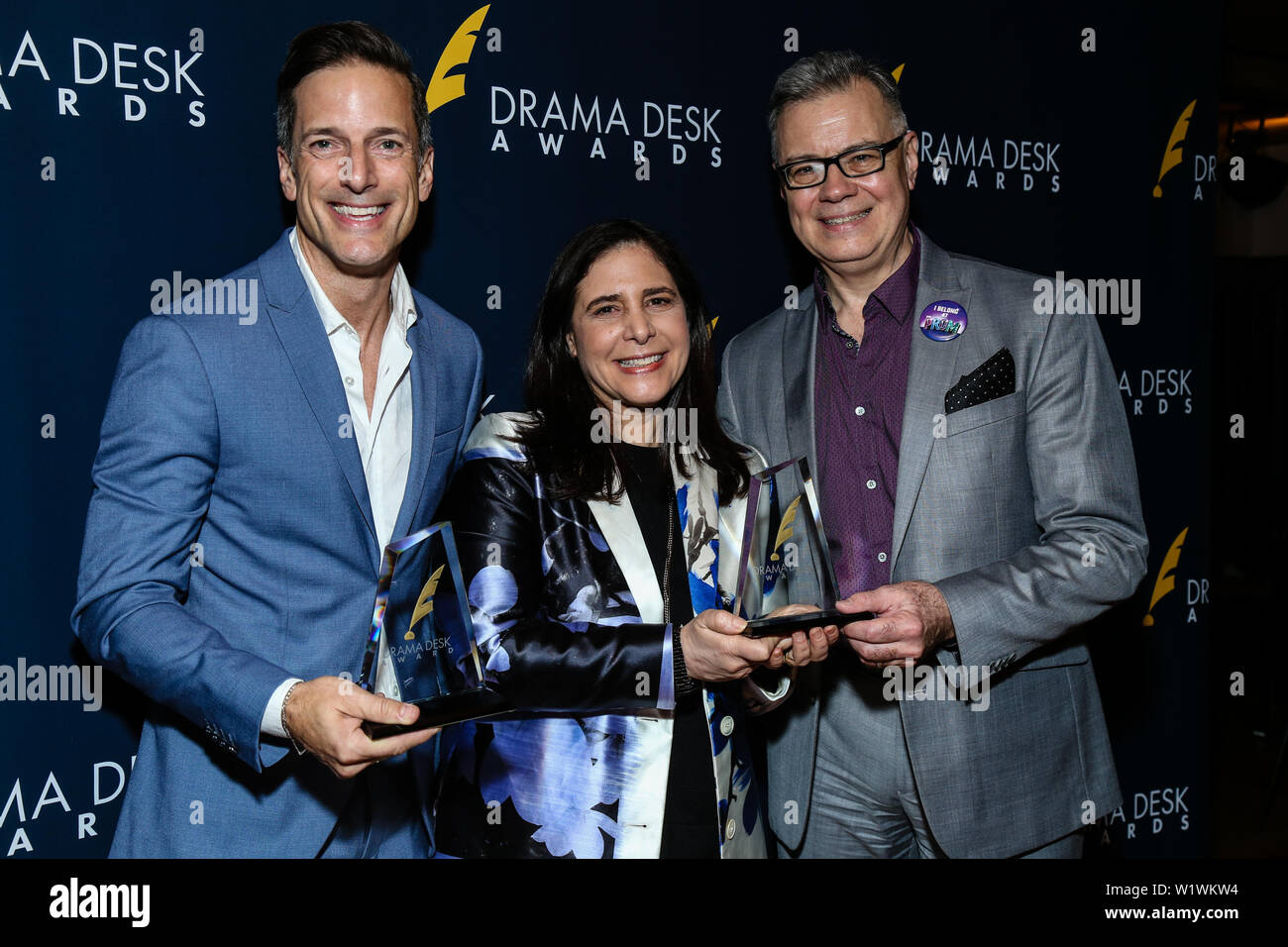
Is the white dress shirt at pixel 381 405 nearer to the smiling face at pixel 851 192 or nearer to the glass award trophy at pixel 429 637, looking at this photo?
the glass award trophy at pixel 429 637

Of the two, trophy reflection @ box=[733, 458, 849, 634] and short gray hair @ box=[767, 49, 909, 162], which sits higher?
short gray hair @ box=[767, 49, 909, 162]

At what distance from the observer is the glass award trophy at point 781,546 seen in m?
1.89

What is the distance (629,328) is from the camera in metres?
2.14

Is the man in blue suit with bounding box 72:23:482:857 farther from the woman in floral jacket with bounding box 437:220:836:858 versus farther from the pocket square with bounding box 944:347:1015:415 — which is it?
the pocket square with bounding box 944:347:1015:415

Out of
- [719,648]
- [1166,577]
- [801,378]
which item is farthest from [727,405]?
[1166,577]

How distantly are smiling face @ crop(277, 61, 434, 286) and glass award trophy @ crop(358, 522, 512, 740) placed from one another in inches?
24.5

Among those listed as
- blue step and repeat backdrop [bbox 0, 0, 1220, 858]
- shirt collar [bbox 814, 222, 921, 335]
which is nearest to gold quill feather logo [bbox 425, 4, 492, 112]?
blue step and repeat backdrop [bbox 0, 0, 1220, 858]

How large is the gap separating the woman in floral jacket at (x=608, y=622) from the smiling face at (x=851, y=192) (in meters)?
0.43

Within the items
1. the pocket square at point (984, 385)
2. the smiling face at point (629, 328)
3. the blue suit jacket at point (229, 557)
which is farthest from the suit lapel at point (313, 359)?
the pocket square at point (984, 385)

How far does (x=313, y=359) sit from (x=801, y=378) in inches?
43.2

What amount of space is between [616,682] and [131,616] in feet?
2.83

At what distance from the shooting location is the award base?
5.46 feet

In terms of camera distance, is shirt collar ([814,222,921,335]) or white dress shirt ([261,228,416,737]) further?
shirt collar ([814,222,921,335])

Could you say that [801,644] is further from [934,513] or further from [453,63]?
[453,63]
